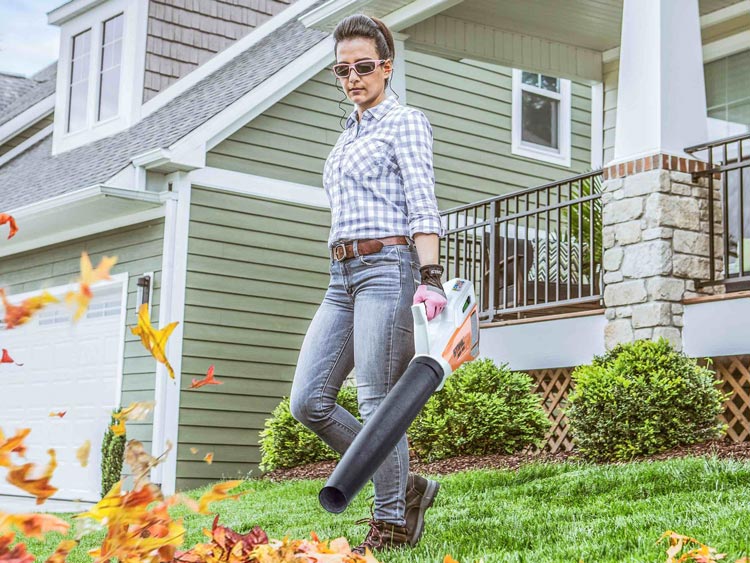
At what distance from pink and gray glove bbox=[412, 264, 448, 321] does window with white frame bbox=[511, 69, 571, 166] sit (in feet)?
31.4

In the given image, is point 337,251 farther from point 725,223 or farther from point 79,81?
point 79,81

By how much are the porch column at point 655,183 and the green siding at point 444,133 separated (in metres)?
3.80

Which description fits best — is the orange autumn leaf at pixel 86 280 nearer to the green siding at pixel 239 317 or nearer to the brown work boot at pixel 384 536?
the brown work boot at pixel 384 536

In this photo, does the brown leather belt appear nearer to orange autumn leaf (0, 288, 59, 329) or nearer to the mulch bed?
orange autumn leaf (0, 288, 59, 329)

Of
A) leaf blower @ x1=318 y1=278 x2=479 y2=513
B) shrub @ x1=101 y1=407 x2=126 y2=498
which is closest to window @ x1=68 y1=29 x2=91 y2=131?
shrub @ x1=101 y1=407 x2=126 y2=498

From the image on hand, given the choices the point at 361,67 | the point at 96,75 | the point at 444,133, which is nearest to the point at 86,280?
the point at 361,67

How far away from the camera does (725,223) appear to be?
668 centimetres

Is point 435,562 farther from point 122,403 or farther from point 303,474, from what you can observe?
point 122,403

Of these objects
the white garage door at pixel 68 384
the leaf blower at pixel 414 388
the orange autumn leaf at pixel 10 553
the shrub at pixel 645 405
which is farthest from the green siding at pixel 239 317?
the orange autumn leaf at pixel 10 553

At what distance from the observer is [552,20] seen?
9500 millimetres

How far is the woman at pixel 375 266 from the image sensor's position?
11.4 feet

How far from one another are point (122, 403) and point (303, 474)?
2.85m

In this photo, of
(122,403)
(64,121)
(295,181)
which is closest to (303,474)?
(122,403)

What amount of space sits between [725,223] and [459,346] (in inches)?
169
